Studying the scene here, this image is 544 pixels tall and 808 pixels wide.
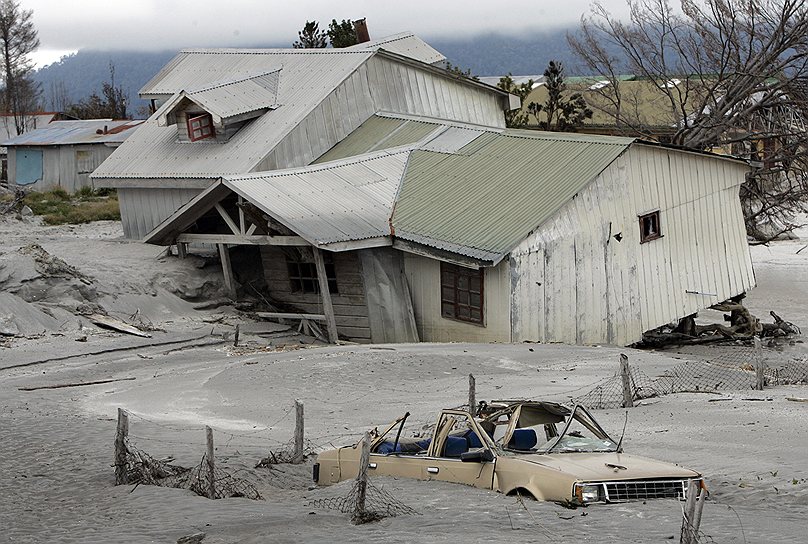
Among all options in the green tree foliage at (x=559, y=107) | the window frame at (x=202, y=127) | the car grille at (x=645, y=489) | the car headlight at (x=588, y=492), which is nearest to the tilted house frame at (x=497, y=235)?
the window frame at (x=202, y=127)

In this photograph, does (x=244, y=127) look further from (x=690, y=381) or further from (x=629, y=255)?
(x=690, y=381)

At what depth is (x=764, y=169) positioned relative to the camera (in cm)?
4072

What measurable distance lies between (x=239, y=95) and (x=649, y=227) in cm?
1445

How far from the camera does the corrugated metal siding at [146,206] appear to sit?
37.3m

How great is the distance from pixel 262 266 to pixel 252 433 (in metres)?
14.3

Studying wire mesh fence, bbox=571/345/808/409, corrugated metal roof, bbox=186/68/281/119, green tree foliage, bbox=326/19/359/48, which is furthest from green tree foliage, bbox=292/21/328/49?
wire mesh fence, bbox=571/345/808/409

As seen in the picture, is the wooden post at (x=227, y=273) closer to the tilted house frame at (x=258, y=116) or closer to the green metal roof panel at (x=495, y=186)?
the tilted house frame at (x=258, y=116)

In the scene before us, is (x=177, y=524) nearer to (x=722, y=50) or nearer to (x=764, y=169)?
(x=764, y=169)

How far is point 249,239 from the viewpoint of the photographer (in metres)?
29.1

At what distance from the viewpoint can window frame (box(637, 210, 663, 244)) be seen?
28.6 meters

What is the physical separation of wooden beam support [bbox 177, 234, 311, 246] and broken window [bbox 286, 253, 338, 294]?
56.4 inches

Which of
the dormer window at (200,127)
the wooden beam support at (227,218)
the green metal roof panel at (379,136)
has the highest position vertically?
the dormer window at (200,127)

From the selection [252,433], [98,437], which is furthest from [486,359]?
[98,437]

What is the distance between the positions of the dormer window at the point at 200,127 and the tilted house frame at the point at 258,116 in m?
0.03
